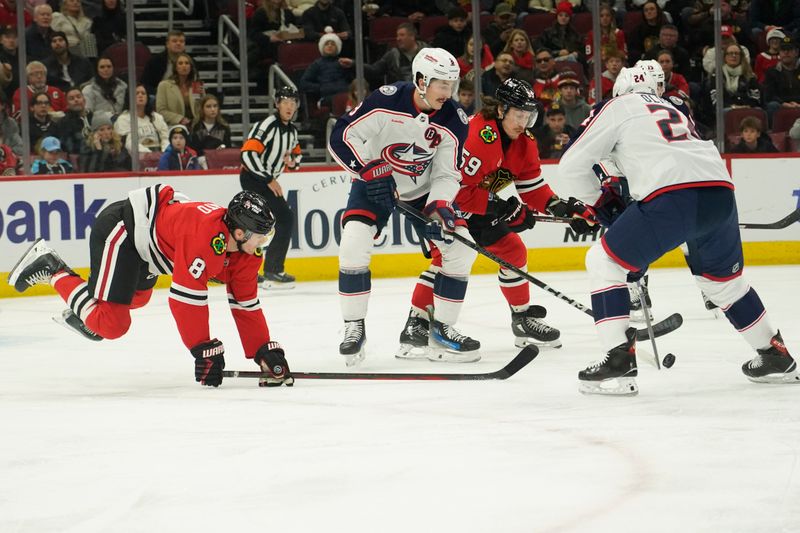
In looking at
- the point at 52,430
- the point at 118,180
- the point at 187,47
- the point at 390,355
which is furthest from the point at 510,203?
the point at 187,47

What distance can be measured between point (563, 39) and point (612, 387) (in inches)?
210

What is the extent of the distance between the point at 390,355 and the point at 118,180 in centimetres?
348

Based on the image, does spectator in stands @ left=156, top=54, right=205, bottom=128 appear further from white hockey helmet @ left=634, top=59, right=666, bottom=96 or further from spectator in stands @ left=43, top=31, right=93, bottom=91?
white hockey helmet @ left=634, top=59, right=666, bottom=96

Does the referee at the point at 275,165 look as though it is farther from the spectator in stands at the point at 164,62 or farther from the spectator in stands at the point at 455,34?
the spectator in stands at the point at 455,34

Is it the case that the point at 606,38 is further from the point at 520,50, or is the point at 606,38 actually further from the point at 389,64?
Answer: the point at 389,64

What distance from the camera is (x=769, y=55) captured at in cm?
888

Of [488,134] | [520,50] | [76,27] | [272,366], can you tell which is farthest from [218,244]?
[520,50]

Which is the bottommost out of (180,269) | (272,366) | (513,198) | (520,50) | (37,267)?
(272,366)

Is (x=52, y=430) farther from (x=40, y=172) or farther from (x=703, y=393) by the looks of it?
(x=40, y=172)

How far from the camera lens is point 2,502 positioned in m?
2.65

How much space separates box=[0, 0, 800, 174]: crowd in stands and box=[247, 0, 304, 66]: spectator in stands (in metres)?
0.01

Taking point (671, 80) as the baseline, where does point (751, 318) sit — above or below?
below

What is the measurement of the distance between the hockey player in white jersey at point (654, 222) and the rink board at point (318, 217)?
433cm

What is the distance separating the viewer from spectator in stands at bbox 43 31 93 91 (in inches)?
304
